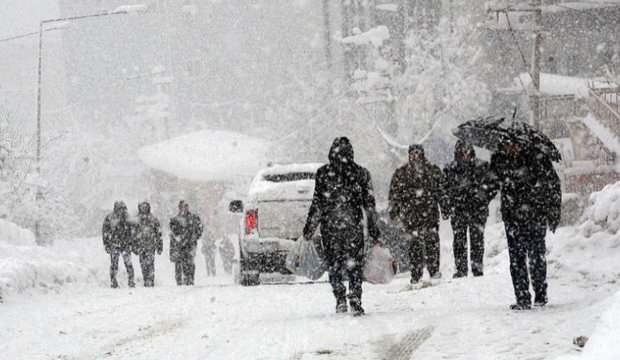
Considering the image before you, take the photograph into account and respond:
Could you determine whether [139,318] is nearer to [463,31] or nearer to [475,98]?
[475,98]

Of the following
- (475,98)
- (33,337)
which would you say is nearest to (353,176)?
(33,337)

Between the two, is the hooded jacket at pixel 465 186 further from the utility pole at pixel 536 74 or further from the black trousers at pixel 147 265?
the utility pole at pixel 536 74

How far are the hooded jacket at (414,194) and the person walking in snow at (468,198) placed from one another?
0.88ft

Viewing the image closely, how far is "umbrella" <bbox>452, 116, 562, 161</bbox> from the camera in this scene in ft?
29.6

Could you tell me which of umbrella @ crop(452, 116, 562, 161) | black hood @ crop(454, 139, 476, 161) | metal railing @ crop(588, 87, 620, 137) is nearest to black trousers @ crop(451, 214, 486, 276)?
black hood @ crop(454, 139, 476, 161)

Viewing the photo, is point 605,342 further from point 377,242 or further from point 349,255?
point 377,242

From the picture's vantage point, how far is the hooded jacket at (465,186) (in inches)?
503

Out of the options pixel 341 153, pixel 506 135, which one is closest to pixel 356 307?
pixel 341 153

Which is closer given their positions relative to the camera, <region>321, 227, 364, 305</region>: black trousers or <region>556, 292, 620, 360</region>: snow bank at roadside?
<region>556, 292, 620, 360</region>: snow bank at roadside

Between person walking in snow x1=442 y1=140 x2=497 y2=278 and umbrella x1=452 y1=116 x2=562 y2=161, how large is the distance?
290cm

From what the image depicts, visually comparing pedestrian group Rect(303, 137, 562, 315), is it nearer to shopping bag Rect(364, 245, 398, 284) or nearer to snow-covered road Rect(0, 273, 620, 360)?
shopping bag Rect(364, 245, 398, 284)

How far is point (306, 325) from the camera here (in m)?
8.97

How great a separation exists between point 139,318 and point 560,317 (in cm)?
453

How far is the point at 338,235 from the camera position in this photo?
956 centimetres
